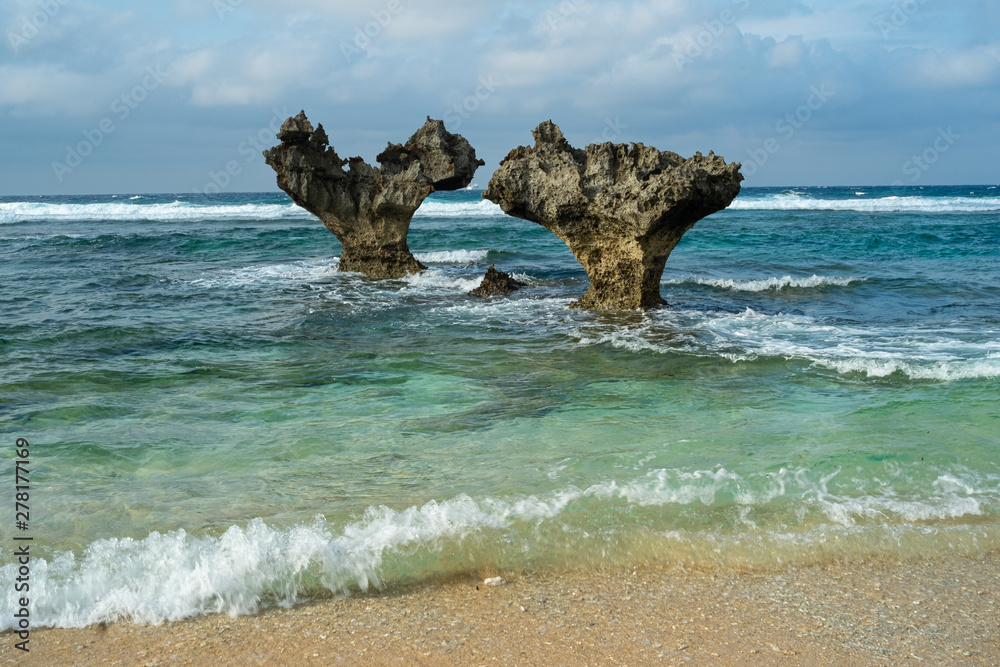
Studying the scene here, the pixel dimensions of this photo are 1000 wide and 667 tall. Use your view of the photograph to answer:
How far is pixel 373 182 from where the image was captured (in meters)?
16.3

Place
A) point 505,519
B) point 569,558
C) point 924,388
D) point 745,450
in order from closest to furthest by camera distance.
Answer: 1. point 569,558
2. point 505,519
3. point 745,450
4. point 924,388

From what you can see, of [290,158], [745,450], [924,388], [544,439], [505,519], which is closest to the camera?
[505,519]

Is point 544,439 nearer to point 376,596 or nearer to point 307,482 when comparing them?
point 307,482

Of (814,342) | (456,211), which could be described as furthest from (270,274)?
(456,211)

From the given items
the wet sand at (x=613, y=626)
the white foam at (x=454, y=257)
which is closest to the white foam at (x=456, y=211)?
the white foam at (x=454, y=257)

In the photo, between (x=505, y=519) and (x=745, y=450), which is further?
(x=745, y=450)

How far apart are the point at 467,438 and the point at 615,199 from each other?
637 cm

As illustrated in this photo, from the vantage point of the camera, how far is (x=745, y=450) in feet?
19.0

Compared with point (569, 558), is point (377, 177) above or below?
above

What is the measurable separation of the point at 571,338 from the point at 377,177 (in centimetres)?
766

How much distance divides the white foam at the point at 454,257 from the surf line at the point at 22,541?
15011 millimetres

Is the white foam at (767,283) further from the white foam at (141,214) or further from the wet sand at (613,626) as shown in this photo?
the white foam at (141,214)

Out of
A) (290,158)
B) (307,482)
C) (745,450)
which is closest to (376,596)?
(307,482)

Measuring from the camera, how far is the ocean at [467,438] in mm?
4297
